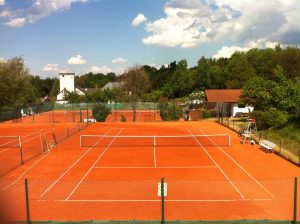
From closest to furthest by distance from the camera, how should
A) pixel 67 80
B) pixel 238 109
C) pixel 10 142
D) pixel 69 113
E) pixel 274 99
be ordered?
pixel 10 142, pixel 274 99, pixel 238 109, pixel 69 113, pixel 67 80

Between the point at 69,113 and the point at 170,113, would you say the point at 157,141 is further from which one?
the point at 69,113

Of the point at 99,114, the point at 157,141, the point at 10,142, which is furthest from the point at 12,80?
the point at 157,141

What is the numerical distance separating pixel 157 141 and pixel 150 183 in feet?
42.4

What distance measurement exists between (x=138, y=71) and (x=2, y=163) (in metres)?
72.3

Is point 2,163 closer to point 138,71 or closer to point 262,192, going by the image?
point 262,192

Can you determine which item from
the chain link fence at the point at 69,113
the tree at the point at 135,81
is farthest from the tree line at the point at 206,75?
the chain link fence at the point at 69,113

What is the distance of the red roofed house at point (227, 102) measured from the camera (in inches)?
1981

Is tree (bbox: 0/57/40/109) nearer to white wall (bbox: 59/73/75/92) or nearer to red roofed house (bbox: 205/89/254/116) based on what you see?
Answer: red roofed house (bbox: 205/89/254/116)

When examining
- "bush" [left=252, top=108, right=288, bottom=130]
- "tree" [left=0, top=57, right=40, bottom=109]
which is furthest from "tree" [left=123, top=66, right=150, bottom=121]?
"bush" [left=252, top=108, right=288, bottom=130]

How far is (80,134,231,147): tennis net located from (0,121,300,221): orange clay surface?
756 mm

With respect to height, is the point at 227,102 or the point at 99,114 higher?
the point at 227,102

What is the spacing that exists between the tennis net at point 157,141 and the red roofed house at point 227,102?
18.9 meters

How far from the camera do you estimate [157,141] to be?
1173 inches

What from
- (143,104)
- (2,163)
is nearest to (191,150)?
(2,163)
